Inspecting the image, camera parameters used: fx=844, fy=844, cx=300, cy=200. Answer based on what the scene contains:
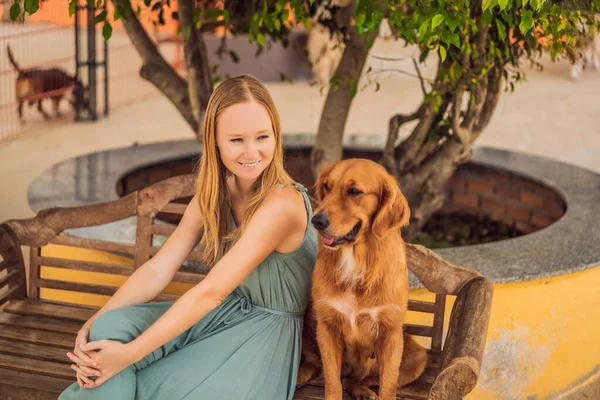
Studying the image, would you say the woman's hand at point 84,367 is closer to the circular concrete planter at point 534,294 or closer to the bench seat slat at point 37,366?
the bench seat slat at point 37,366

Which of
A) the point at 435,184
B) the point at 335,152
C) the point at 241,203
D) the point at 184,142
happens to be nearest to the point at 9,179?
the point at 184,142

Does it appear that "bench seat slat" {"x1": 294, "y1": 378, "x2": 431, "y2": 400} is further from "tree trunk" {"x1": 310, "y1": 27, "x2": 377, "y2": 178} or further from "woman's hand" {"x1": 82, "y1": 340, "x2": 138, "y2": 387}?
"tree trunk" {"x1": 310, "y1": 27, "x2": 377, "y2": 178}

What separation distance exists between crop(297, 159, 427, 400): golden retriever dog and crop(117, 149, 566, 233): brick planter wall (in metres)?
2.34

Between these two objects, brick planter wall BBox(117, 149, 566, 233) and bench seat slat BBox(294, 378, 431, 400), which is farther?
brick planter wall BBox(117, 149, 566, 233)

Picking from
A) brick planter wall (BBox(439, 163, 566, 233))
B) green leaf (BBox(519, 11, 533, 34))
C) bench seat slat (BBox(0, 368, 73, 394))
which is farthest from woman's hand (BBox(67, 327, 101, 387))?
brick planter wall (BBox(439, 163, 566, 233))

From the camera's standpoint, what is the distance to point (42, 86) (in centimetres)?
972

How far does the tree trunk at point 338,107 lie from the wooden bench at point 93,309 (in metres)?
1.44

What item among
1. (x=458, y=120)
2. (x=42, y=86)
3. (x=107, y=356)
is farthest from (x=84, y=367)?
(x=42, y=86)

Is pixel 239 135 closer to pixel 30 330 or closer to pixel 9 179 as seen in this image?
pixel 30 330

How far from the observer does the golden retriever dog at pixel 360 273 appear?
8.07ft

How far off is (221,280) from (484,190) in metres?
3.17

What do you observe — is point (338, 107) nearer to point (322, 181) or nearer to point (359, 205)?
point (322, 181)

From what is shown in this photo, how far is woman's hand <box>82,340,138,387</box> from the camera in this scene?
7.83 ft

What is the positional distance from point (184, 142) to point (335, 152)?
1292 mm
